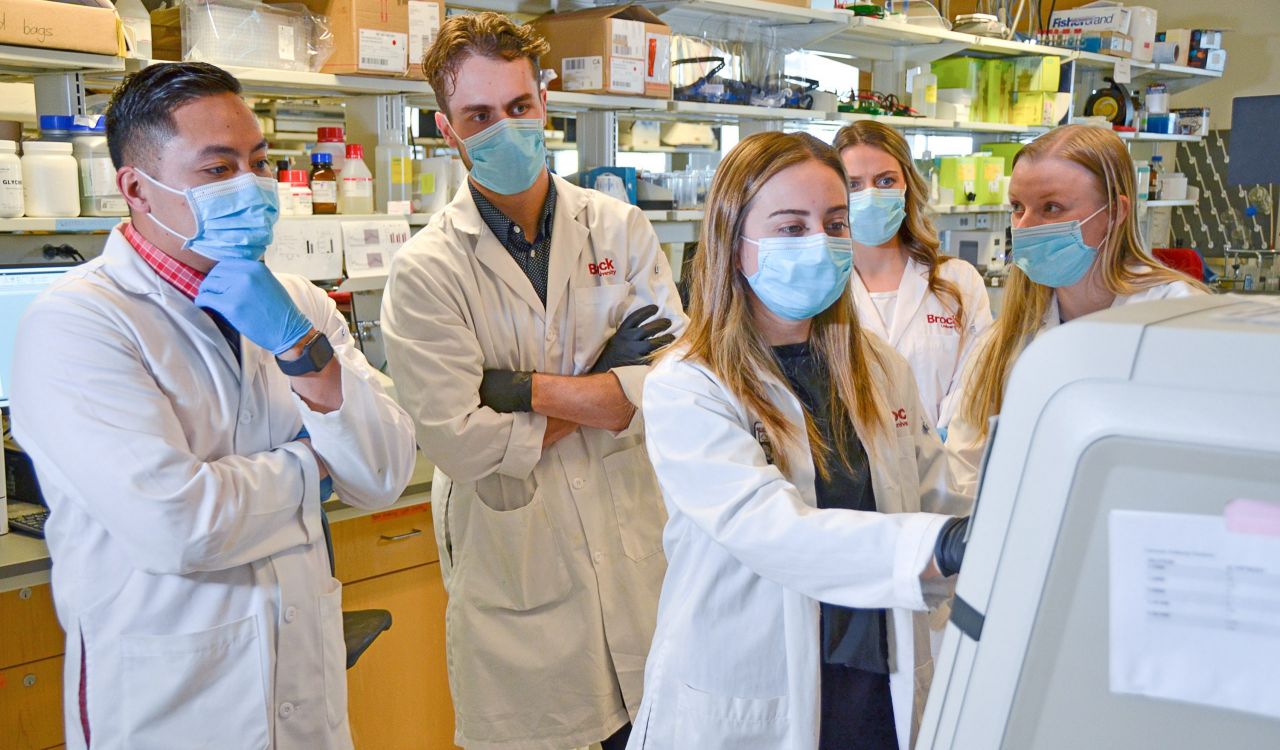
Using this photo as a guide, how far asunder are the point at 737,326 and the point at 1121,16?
16.2 feet

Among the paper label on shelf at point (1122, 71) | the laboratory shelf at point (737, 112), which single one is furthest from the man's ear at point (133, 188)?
the paper label on shelf at point (1122, 71)

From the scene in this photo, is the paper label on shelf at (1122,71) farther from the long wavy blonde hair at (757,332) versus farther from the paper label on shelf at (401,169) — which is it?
the long wavy blonde hair at (757,332)

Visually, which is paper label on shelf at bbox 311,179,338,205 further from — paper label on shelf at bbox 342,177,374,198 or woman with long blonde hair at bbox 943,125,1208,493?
woman with long blonde hair at bbox 943,125,1208,493

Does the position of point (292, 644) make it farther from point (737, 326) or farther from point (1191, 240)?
point (1191, 240)

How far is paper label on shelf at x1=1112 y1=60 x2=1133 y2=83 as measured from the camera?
18.4 ft

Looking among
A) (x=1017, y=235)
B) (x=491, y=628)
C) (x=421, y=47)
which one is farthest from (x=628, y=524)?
(x=421, y=47)

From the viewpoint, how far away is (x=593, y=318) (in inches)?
88.7

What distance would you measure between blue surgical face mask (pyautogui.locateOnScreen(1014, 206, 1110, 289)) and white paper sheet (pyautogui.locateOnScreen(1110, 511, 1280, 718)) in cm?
169

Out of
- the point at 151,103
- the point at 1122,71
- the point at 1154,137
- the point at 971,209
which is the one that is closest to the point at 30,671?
the point at 151,103

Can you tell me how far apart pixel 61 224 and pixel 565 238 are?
1033mm

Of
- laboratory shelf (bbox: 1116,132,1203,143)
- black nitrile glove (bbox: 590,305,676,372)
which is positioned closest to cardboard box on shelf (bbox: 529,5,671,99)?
black nitrile glove (bbox: 590,305,676,372)

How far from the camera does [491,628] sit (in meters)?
2.15

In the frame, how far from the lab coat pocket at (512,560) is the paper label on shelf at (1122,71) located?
4.67m

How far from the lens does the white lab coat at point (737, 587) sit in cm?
127
